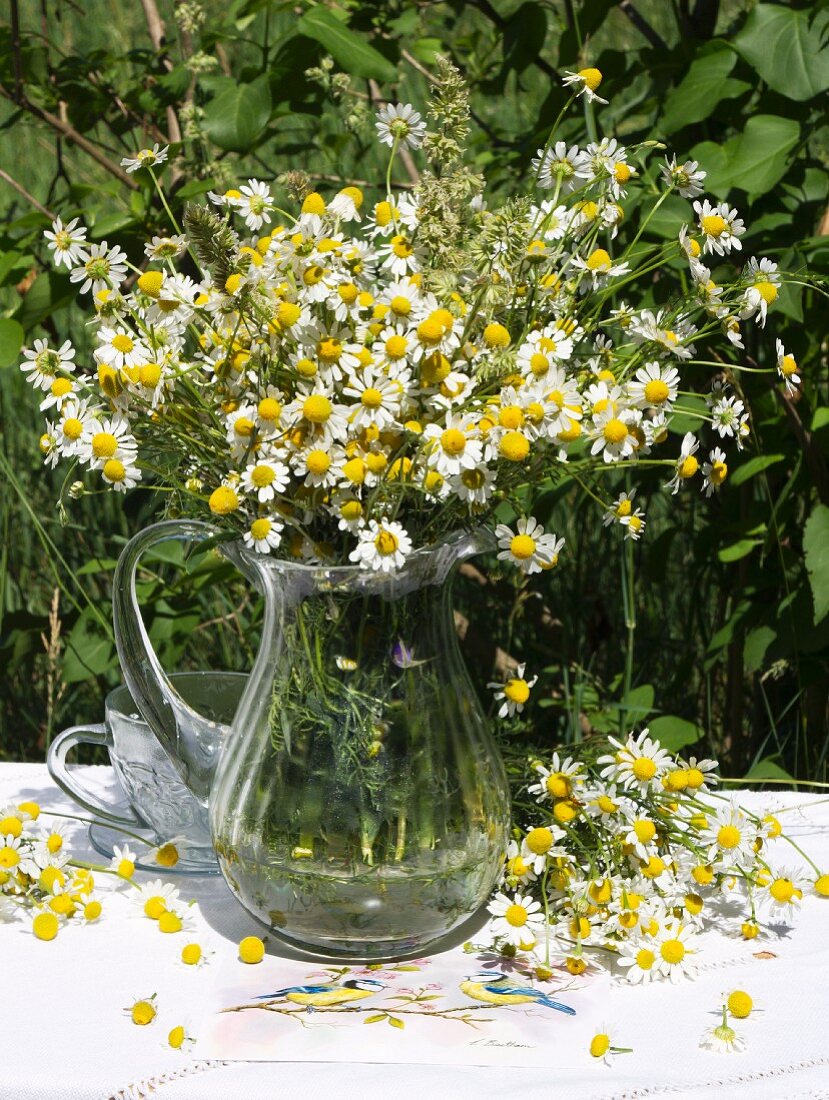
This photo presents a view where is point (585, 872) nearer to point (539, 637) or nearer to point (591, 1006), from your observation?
point (591, 1006)

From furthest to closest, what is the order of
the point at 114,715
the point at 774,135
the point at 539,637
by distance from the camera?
the point at 539,637, the point at 774,135, the point at 114,715

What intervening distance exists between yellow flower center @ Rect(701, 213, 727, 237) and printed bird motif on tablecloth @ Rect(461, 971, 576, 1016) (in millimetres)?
469

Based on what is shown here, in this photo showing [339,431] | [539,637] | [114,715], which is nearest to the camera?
[339,431]

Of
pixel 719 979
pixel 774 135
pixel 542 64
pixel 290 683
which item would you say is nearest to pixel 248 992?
pixel 290 683

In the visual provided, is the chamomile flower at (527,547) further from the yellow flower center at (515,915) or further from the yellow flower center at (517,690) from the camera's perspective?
the yellow flower center at (515,915)

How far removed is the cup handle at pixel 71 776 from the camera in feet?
3.25

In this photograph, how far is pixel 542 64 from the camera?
156 cm

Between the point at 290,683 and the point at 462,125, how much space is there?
1.10 ft

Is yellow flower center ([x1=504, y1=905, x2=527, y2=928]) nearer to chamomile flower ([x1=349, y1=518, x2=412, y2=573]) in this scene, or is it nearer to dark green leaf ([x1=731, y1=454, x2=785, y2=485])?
chamomile flower ([x1=349, y1=518, x2=412, y2=573])

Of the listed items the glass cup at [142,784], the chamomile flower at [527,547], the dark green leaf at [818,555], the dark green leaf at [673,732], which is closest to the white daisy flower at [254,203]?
the chamomile flower at [527,547]

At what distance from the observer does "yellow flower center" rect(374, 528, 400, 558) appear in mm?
727

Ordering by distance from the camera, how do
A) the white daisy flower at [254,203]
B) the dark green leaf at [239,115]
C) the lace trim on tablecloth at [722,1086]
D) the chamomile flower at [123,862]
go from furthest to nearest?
the dark green leaf at [239,115] → the chamomile flower at [123,862] → the white daisy flower at [254,203] → the lace trim on tablecloth at [722,1086]

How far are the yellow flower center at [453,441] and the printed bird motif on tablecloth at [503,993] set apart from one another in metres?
0.33

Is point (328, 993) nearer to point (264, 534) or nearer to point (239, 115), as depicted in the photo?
point (264, 534)
